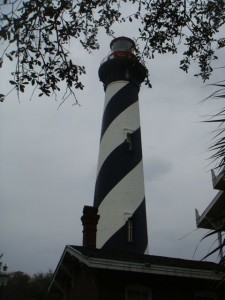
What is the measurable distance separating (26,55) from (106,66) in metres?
17.6

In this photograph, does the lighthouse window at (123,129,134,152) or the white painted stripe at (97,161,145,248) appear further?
the lighthouse window at (123,129,134,152)

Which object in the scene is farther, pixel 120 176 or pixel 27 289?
pixel 27 289

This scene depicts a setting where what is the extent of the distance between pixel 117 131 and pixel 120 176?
2.41 meters

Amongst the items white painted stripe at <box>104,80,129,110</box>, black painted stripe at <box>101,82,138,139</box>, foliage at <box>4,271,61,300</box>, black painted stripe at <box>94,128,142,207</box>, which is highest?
white painted stripe at <box>104,80,129,110</box>

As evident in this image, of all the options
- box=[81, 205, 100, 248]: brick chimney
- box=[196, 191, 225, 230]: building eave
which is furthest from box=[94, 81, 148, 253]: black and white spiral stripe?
box=[81, 205, 100, 248]: brick chimney

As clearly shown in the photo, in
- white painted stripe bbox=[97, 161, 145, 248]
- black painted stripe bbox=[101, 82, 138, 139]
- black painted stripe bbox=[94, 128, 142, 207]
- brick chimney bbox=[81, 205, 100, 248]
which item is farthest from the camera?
black painted stripe bbox=[101, 82, 138, 139]

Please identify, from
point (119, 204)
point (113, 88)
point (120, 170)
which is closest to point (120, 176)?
point (120, 170)

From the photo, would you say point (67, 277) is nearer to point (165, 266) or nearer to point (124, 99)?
point (165, 266)

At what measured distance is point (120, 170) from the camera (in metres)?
18.9

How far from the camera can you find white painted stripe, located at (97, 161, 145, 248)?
17.5 metres

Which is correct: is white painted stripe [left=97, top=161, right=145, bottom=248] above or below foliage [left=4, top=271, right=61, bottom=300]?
above

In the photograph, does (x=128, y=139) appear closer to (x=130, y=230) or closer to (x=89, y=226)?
(x=130, y=230)

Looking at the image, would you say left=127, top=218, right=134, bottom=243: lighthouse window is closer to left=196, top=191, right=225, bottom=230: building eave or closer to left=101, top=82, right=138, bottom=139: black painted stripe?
left=196, top=191, right=225, bottom=230: building eave

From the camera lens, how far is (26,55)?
5.35 m
